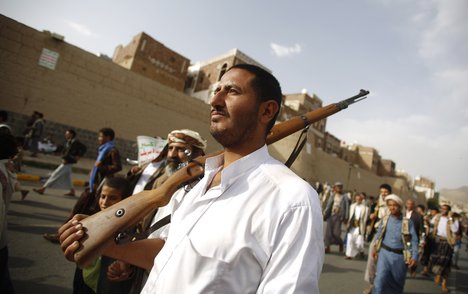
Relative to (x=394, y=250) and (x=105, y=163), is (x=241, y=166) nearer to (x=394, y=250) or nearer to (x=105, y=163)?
(x=105, y=163)

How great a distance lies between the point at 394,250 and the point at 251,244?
13.6 feet

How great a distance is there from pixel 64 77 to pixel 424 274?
1469 cm

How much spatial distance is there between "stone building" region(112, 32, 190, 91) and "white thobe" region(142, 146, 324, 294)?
24914 mm

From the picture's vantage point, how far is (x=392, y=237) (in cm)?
413

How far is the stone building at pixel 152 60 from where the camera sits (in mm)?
23562

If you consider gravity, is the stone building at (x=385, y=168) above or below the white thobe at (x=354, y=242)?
above

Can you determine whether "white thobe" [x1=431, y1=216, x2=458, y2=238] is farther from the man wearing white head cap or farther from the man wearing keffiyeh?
the man wearing keffiyeh

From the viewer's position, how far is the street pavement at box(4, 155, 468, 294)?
290 cm

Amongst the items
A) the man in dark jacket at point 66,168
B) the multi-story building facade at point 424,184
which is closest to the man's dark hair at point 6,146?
the man in dark jacket at point 66,168

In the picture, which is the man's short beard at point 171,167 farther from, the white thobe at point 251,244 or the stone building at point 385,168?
the stone building at point 385,168

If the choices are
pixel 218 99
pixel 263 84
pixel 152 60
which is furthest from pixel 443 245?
pixel 152 60

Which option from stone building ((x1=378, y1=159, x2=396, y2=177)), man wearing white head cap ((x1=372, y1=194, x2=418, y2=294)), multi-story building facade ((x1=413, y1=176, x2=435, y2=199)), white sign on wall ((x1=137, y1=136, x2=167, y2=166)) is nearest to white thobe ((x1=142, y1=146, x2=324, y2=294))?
white sign on wall ((x1=137, y1=136, x2=167, y2=166))

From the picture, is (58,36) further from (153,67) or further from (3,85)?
(153,67)

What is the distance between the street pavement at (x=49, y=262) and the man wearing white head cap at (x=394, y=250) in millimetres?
766
